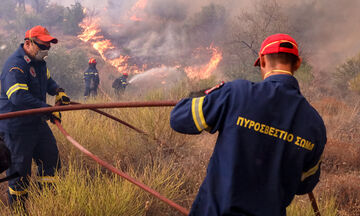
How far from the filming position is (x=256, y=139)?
1214 mm

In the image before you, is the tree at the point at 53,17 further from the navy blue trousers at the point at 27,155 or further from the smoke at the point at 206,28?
the navy blue trousers at the point at 27,155

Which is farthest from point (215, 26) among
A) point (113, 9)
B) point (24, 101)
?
point (24, 101)

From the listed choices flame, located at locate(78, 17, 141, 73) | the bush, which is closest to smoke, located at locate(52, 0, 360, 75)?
flame, located at locate(78, 17, 141, 73)

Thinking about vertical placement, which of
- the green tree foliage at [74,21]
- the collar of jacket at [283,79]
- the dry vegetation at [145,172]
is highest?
the green tree foliage at [74,21]

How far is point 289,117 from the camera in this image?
3.99ft

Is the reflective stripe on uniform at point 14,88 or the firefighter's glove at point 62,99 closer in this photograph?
the reflective stripe on uniform at point 14,88

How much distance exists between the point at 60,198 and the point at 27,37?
1.98 meters

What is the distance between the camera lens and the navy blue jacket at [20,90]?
267 centimetres

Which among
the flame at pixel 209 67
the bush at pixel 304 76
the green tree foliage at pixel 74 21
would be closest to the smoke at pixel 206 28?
the flame at pixel 209 67

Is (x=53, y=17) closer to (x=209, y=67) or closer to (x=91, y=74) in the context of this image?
(x=209, y=67)

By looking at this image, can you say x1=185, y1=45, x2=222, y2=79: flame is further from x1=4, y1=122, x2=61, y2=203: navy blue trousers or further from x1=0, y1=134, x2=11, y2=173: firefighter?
x1=0, y1=134, x2=11, y2=173: firefighter

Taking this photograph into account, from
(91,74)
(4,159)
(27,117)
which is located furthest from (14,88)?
(91,74)

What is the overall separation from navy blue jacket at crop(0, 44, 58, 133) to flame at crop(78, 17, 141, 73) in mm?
18418

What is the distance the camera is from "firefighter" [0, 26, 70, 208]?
2.71 m
